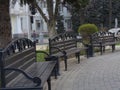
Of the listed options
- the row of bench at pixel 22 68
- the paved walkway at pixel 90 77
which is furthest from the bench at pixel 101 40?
the row of bench at pixel 22 68

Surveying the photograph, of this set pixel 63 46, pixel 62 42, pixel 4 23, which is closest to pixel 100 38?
pixel 63 46

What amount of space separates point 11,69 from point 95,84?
11.3ft

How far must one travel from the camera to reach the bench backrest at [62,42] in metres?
10.7

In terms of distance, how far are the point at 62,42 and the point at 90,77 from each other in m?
2.40

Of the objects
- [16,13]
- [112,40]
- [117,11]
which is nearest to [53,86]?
[112,40]

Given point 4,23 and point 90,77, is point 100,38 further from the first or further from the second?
point 90,77

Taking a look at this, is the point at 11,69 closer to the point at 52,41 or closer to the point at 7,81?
the point at 7,81

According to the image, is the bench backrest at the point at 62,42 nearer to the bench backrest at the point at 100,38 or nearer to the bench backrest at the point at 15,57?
the bench backrest at the point at 15,57

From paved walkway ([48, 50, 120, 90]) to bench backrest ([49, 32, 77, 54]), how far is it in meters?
0.64

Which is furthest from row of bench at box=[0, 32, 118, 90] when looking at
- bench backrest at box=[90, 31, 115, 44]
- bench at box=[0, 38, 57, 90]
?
bench backrest at box=[90, 31, 115, 44]

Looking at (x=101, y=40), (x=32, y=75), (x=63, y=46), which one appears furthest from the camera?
(x=101, y=40)

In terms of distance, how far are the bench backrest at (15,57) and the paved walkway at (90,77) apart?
125 centimetres

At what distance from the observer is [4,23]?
11.1 metres

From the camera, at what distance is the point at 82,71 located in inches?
443
